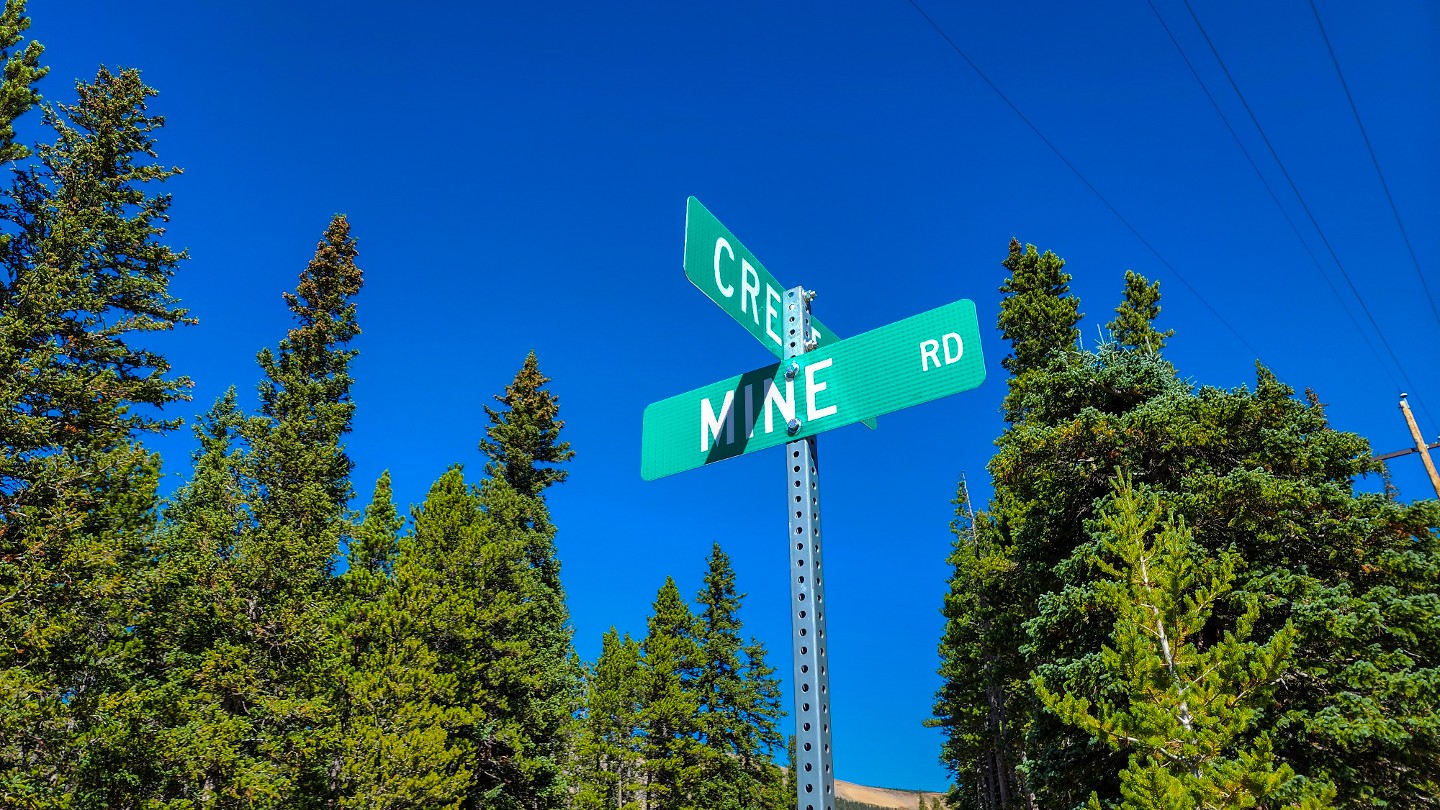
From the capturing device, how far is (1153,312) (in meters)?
25.4

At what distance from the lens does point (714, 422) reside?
139 inches

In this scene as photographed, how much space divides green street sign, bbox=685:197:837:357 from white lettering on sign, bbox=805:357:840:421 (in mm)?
261

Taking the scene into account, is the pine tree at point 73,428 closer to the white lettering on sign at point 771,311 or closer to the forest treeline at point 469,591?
the forest treeline at point 469,591

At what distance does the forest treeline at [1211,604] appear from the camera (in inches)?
352

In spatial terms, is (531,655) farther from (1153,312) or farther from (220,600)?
(1153,312)

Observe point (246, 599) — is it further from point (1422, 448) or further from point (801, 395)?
point (1422, 448)

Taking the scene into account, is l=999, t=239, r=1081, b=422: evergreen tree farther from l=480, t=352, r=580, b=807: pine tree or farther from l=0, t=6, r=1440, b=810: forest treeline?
l=480, t=352, r=580, b=807: pine tree

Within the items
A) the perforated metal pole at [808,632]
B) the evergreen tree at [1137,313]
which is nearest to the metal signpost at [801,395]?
the perforated metal pole at [808,632]

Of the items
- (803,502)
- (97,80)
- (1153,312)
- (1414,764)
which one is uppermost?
(97,80)

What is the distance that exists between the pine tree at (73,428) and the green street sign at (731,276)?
16.9 m

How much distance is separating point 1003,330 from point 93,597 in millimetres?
28203

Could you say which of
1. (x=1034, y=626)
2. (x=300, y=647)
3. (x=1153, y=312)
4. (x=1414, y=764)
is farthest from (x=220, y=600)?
(x=1153, y=312)

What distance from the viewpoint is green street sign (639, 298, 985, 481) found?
3.03 m

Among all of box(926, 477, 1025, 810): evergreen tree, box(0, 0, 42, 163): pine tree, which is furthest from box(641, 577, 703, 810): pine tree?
box(0, 0, 42, 163): pine tree
